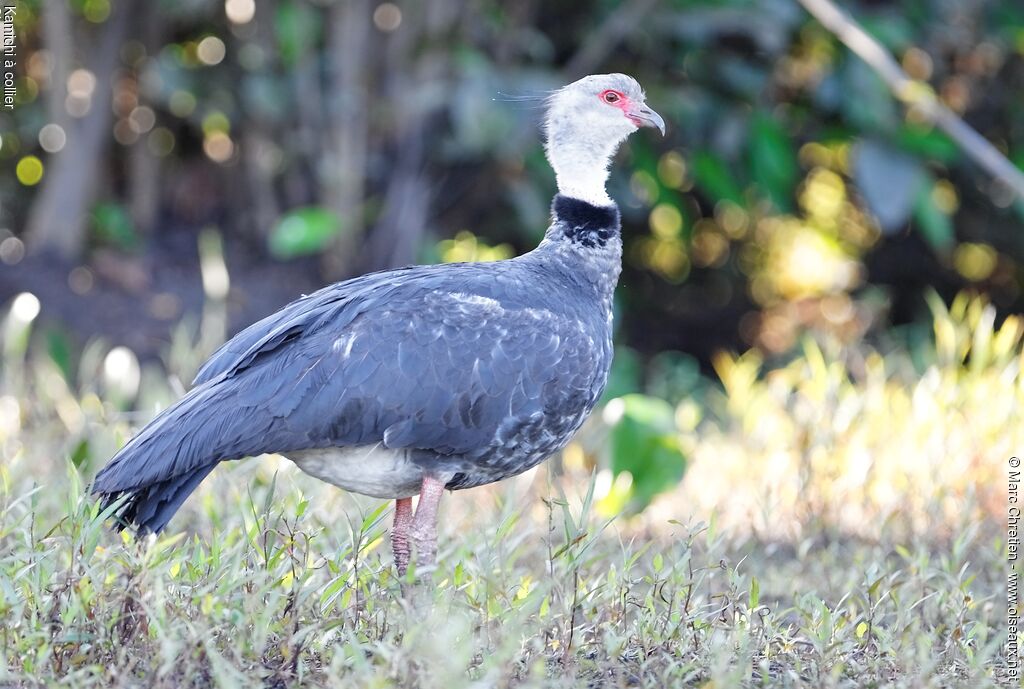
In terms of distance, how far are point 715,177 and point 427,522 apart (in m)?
3.69

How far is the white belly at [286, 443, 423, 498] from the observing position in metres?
3.33

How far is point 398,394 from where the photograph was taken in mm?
3277

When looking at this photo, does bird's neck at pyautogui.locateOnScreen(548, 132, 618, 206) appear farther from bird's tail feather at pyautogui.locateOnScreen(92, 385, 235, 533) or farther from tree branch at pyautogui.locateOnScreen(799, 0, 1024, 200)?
tree branch at pyautogui.locateOnScreen(799, 0, 1024, 200)

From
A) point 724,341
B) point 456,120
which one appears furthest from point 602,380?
point 724,341

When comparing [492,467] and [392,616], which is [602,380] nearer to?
[492,467]

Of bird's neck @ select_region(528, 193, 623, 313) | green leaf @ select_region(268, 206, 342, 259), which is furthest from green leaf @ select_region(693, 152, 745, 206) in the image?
bird's neck @ select_region(528, 193, 623, 313)

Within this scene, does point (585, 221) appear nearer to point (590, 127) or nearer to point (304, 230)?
point (590, 127)

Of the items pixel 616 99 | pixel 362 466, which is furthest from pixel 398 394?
pixel 616 99

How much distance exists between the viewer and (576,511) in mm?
4562

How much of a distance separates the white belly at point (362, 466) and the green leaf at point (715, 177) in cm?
358

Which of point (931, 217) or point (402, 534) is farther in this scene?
point (931, 217)

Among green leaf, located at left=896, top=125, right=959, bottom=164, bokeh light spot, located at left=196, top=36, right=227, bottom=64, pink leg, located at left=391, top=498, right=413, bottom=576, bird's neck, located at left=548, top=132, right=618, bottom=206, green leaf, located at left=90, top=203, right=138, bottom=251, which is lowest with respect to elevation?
green leaf, located at left=90, top=203, right=138, bottom=251

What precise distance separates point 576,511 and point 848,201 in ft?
13.0

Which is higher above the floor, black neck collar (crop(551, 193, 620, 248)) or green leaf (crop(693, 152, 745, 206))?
black neck collar (crop(551, 193, 620, 248))
